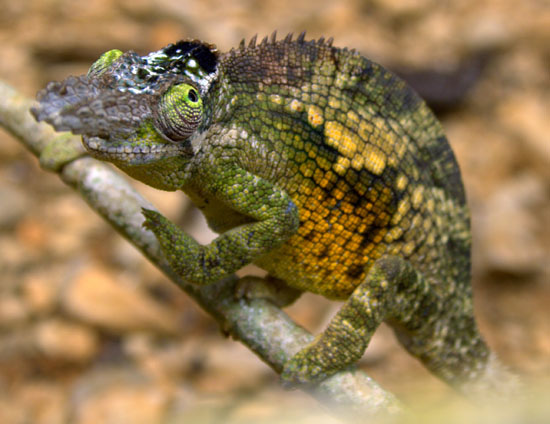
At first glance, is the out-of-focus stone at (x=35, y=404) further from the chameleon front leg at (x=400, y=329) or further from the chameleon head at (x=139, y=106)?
the chameleon head at (x=139, y=106)

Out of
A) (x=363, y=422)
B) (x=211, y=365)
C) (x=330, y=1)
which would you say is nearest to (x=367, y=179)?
(x=363, y=422)

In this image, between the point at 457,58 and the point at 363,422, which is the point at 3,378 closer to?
the point at 363,422

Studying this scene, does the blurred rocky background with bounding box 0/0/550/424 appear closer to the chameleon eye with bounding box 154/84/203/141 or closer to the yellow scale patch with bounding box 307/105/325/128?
the yellow scale patch with bounding box 307/105/325/128

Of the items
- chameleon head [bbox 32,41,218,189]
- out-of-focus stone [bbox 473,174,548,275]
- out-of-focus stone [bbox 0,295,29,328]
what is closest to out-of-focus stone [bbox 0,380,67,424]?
out-of-focus stone [bbox 0,295,29,328]

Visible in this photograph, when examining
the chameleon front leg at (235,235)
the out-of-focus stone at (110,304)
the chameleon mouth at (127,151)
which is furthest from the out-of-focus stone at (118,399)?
the chameleon mouth at (127,151)

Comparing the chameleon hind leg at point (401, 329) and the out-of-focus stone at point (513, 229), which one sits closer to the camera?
the chameleon hind leg at point (401, 329)
